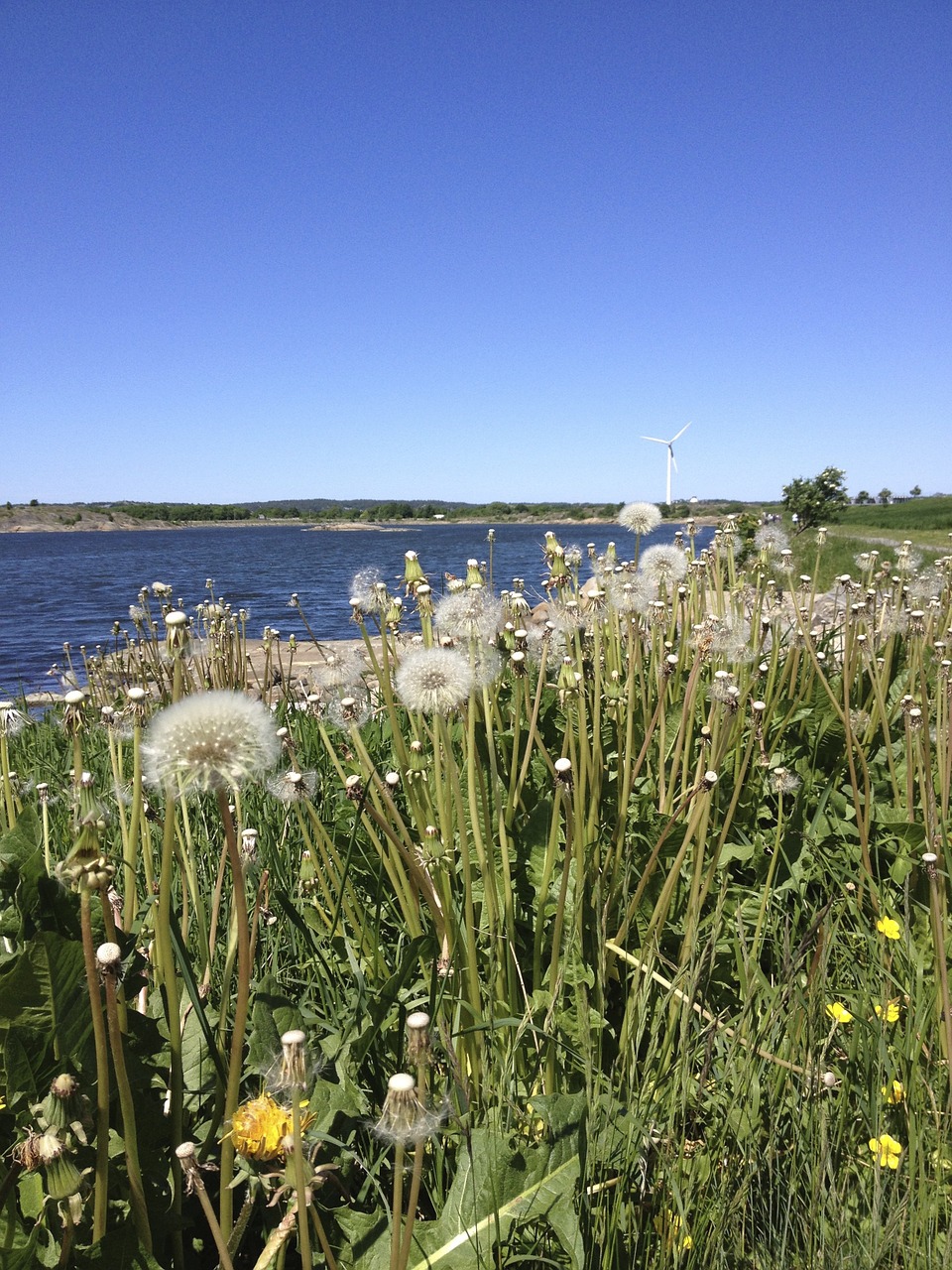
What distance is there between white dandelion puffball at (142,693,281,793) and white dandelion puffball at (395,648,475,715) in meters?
0.75

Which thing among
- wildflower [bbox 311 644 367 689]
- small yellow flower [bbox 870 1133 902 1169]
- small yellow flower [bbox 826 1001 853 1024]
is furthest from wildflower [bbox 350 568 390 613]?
small yellow flower [bbox 870 1133 902 1169]

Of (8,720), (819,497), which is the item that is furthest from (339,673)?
(819,497)

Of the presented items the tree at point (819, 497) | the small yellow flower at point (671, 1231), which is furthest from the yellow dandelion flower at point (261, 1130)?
the tree at point (819, 497)

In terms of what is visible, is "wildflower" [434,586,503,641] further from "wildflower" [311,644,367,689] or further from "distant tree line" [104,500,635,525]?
"distant tree line" [104,500,635,525]

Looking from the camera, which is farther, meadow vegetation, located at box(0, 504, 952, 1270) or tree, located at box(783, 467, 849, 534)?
tree, located at box(783, 467, 849, 534)

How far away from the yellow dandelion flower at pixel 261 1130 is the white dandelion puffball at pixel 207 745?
0.48 metres

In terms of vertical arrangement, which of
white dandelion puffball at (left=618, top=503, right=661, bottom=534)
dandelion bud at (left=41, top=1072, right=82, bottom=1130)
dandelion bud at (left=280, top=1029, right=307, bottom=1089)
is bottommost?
dandelion bud at (left=41, top=1072, right=82, bottom=1130)

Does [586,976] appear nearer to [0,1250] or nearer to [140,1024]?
[140,1024]

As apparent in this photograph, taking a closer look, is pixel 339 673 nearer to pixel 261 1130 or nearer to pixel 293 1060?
pixel 261 1130

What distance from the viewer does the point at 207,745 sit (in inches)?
39.2

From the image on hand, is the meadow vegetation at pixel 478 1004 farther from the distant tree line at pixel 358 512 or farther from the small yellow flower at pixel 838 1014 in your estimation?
the distant tree line at pixel 358 512

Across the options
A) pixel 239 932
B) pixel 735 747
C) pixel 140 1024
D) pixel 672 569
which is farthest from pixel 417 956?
pixel 672 569

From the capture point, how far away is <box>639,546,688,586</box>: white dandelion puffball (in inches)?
142

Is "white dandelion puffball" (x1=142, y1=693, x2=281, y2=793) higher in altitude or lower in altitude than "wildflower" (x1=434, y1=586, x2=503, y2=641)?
lower
